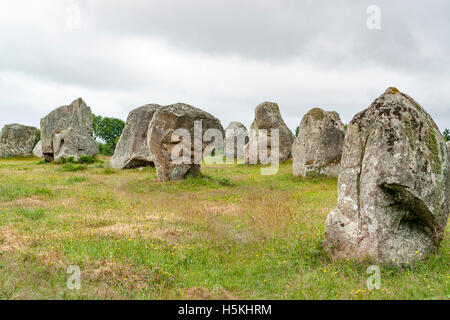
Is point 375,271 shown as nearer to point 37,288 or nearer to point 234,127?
point 37,288

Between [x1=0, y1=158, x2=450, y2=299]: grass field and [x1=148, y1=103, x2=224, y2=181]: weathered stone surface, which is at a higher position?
[x1=148, y1=103, x2=224, y2=181]: weathered stone surface

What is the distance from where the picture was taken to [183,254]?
6.89 metres

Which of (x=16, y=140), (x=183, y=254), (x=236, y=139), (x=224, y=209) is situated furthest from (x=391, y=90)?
(x=16, y=140)

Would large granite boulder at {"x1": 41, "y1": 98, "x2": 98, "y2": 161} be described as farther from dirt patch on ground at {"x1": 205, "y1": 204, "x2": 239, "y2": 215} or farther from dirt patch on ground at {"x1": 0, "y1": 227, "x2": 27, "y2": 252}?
dirt patch on ground at {"x1": 0, "y1": 227, "x2": 27, "y2": 252}

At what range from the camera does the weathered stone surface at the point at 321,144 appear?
763 inches

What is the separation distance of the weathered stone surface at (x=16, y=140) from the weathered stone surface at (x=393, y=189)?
42792 millimetres

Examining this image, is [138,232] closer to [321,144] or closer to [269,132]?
[321,144]

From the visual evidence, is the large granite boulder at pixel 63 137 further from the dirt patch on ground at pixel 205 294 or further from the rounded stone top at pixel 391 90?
the rounded stone top at pixel 391 90

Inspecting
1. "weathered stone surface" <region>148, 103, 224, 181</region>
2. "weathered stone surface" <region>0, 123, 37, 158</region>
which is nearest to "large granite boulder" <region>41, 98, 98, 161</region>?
"weathered stone surface" <region>0, 123, 37, 158</region>

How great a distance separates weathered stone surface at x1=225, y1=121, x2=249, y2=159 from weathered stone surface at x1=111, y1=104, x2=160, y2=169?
16035 mm

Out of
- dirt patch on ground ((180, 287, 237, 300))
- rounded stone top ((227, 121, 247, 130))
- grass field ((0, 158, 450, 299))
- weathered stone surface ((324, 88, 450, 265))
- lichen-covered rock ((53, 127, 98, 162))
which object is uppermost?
rounded stone top ((227, 121, 247, 130))

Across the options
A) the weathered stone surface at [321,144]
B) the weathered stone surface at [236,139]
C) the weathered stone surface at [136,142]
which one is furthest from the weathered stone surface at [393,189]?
the weathered stone surface at [236,139]

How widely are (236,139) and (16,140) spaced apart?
2631cm

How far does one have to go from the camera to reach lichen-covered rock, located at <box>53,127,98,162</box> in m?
31.5
